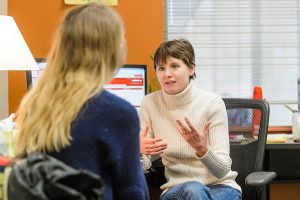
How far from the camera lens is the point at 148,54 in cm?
312

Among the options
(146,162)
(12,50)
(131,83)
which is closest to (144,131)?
(146,162)

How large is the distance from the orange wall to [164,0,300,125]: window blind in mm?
214

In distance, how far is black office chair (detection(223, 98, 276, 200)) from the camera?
7.47 ft

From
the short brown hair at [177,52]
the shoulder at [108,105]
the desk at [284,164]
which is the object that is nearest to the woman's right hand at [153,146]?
the short brown hair at [177,52]

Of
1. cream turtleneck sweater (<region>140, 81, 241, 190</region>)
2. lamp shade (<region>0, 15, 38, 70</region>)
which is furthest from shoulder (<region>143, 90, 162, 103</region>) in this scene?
lamp shade (<region>0, 15, 38, 70</region>)

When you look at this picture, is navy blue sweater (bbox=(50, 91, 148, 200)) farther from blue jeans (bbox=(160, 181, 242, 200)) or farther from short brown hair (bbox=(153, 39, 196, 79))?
short brown hair (bbox=(153, 39, 196, 79))

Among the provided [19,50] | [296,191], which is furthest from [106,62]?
[296,191]

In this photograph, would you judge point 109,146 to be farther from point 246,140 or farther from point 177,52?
point 246,140

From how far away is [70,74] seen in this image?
1237 millimetres

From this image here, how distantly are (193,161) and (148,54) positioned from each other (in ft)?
3.75

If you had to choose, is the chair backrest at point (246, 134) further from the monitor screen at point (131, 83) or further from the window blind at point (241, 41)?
the window blind at point (241, 41)

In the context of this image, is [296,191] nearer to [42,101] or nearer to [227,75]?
[227,75]

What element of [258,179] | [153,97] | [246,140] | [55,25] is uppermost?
[55,25]

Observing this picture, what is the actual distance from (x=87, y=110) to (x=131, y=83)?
1.64 metres
